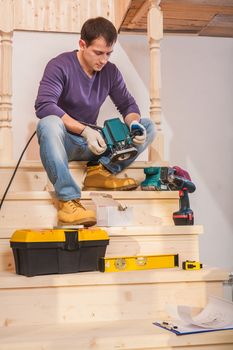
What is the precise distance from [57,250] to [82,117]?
93 centimetres

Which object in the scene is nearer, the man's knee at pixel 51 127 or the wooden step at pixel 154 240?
the wooden step at pixel 154 240

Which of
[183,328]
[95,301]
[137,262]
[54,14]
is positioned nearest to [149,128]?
[137,262]

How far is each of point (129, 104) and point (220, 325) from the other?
1.33 m

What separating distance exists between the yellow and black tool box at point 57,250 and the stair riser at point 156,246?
11 cm

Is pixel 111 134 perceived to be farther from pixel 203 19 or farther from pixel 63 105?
pixel 203 19

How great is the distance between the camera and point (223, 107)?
3373 mm

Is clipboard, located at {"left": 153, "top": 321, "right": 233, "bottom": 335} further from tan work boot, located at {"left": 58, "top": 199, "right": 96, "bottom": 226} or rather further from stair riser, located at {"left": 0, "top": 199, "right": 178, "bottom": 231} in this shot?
stair riser, located at {"left": 0, "top": 199, "right": 178, "bottom": 231}

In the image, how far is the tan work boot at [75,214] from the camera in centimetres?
198

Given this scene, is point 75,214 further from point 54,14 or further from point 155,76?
point 54,14

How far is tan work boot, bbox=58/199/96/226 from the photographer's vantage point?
1.98 m

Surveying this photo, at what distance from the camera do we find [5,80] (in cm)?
247

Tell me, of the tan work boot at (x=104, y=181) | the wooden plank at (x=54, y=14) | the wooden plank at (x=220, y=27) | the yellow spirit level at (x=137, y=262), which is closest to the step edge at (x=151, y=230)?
the yellow spirit level at (x=137, y=262)

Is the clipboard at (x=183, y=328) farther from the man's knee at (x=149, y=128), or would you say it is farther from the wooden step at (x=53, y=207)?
the man's knee at (x=149, y=128)

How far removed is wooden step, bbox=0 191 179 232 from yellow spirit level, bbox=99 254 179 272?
12.3 inches
